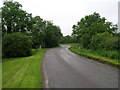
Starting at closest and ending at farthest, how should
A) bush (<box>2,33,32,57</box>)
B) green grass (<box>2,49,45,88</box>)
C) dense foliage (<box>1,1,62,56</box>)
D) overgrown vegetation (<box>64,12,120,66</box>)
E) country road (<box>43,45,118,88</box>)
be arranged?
country road (<box>43,45,118,88</box>), green grass (<box>2,49,45,88</box>), overgrown vegetation (<box>64,12,120,66</box>), bush (<box>2,33,32,57</box>), dense foliage (<box>1,1,62,56</box>)

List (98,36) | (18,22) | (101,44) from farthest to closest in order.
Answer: (18,22) < (98,36) < (101,44)

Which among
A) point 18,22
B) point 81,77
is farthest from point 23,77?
point 18,22

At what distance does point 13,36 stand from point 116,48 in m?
20.0

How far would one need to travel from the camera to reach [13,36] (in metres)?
31.3

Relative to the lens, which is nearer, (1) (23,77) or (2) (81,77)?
(2) (81,77)

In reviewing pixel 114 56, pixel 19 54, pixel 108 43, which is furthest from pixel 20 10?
pixel 114 56

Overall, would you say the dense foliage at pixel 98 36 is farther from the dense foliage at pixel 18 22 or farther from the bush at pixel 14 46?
the dense foliage at pixel 18 22

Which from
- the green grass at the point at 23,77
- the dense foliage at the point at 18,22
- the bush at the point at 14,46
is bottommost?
the green grass at the point at 23,77

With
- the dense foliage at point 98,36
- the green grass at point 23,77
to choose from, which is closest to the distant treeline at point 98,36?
the dense foliage at point 98,36

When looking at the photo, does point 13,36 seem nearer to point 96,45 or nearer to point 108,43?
point 96,45

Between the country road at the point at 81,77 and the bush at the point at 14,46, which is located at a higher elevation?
the bush at the point at 14,46

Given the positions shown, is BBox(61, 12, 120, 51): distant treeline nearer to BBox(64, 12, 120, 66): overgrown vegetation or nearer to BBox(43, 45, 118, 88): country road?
BBox(64, 12, 120, 66): overgrown vegetation

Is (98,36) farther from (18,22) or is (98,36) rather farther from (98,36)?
(18,22)

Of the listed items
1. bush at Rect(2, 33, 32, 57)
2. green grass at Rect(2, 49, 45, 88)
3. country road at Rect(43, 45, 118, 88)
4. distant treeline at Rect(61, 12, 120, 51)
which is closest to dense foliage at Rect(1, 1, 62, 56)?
bush at Rect(2, 33, 32, 57)
